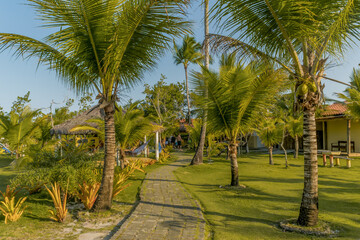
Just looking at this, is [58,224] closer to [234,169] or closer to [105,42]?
[105,42]

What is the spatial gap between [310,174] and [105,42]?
4.09 metres

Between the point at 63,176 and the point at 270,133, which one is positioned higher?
the point at 270,133

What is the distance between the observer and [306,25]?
152 inches

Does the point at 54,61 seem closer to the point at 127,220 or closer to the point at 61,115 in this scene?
the point at 127,220

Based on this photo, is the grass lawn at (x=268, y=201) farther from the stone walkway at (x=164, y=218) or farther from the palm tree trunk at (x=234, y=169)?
the palm tree trunk at (x=234, y=169)

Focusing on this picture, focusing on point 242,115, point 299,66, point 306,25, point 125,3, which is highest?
point 125,3

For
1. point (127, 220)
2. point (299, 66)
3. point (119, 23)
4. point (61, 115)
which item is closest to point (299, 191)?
point (299, 66)

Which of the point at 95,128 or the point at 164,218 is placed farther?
the point at 95,128

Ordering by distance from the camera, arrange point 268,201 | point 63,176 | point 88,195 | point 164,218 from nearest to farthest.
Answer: point 164,218 < point 88,195 < point 63,176 < point 268,201

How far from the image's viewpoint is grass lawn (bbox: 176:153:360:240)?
170 inches

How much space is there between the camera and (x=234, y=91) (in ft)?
23.0

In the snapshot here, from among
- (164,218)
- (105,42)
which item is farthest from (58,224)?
(105,42)

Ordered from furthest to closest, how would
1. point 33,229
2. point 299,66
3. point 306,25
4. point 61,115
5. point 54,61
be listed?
1. point 61,115
2. point 54,61
3. point 33,229
4. point 299,66
5. point 306,25

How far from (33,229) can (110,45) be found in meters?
3.39
